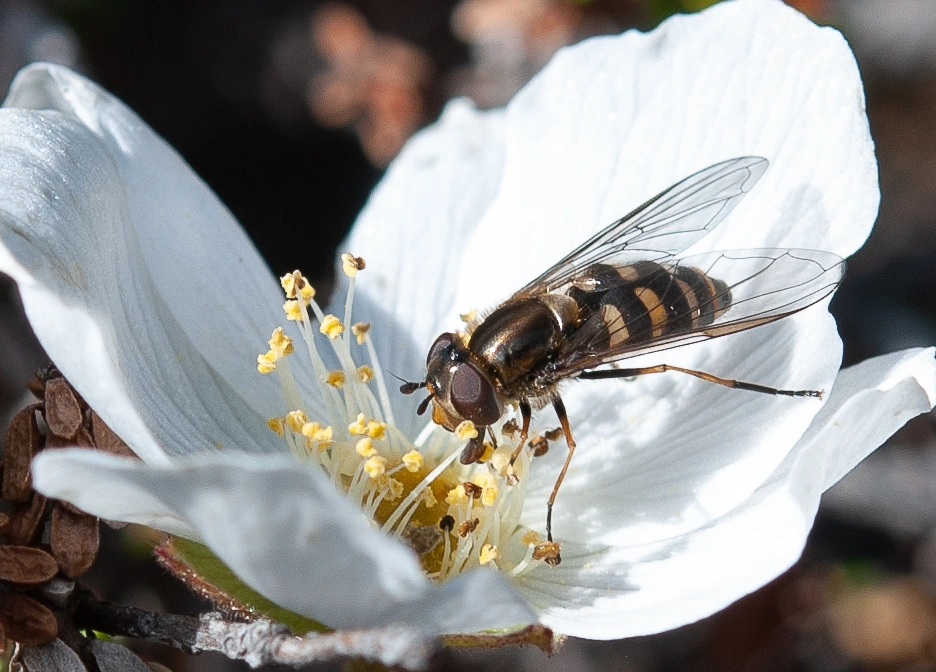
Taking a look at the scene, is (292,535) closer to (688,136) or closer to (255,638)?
(255,638)

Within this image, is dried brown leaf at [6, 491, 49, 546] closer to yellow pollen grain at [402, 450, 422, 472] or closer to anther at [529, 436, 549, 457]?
yellow pollen grain at [402, 450, 422, 472]

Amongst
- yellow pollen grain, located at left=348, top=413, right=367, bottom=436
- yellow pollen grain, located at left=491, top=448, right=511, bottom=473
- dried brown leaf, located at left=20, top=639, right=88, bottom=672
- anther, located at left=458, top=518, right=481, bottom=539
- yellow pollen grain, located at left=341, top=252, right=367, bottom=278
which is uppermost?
yellow pollen grain, located at left=341, top=252, right=367, bottom=278

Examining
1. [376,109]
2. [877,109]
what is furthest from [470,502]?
[877,109]

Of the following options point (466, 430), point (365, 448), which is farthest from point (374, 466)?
point (466, 430)

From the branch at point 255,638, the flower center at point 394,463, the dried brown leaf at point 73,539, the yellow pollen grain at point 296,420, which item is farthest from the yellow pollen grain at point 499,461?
the dried brown leaf at point 73,539

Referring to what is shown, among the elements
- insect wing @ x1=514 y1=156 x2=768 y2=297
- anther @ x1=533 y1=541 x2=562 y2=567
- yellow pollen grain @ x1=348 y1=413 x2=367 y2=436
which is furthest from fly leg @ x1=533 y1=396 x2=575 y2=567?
yellow pollen grain @ x1=348 y1=413 x2=367 y2=436

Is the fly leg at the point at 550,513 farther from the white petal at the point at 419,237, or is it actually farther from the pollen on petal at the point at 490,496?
the white petal at the point at 419,237
